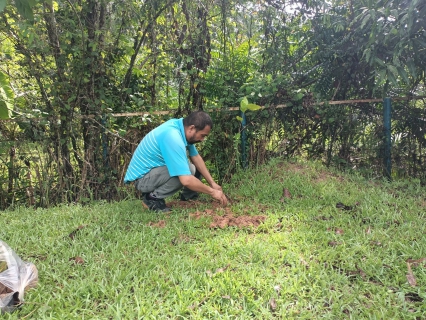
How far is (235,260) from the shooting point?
7.61 feet

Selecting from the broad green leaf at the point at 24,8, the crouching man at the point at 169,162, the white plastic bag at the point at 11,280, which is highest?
the broad green leaf at the point at 24,8

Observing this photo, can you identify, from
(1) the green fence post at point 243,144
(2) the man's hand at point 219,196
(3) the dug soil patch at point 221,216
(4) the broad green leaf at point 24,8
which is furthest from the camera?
(1) the green fence post at point 243,144

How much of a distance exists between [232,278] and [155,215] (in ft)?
5.09

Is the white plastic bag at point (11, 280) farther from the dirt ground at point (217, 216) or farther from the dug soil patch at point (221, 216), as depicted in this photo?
the dug soil patch at point (221, 216)

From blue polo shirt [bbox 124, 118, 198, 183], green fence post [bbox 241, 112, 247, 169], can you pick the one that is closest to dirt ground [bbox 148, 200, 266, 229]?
blue polo shirt [bbox 124, 118, 198, 183]

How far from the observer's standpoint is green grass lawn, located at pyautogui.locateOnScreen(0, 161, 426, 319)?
182cm

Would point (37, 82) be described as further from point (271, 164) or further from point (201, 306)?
point (201, 306)

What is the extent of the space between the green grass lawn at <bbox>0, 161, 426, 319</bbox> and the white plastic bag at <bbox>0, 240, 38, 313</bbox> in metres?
0.06

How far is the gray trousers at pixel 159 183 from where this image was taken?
351 centimetres

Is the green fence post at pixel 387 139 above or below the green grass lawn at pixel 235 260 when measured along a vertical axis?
above

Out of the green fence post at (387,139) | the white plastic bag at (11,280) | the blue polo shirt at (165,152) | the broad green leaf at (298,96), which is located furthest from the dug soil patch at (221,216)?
the green fence post at (387,139)

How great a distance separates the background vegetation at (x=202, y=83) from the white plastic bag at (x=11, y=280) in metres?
2.62

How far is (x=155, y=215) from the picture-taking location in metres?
3.41

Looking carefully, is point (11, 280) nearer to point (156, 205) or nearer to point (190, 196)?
point (156, 205)
